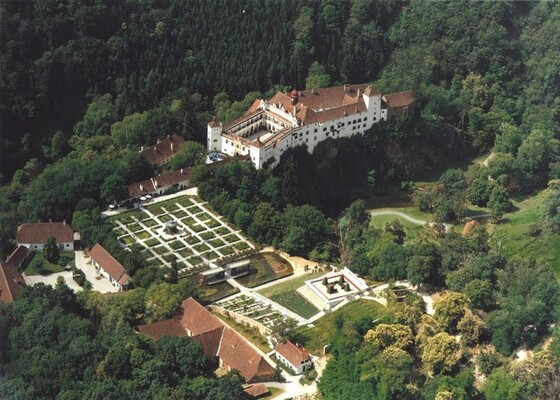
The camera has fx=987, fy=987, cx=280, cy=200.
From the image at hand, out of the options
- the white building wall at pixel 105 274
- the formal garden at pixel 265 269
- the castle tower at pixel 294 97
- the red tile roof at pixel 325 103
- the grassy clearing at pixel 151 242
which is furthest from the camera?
the castle tower at pixel 294 97

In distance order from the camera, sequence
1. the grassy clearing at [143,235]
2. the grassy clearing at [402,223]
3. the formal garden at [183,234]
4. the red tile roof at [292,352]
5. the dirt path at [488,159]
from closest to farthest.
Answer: the red tile roof at [292,352]
the formal garden at [183,234]
the grassy clearing at [143,235]
the grassy clearing at [402,223]
the dirt path at [488,159]

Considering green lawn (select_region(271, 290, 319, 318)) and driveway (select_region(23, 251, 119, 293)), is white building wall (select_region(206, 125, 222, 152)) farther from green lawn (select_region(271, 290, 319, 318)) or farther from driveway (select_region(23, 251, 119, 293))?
green lawn (select_region(271, 290, 319, 318))

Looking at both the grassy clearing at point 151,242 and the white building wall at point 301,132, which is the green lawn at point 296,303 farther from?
the white building wall at point 301,132

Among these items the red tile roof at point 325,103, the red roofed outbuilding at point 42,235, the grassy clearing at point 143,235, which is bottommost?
the grassy clearing at point 143,235

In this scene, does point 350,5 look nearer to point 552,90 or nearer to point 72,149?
point 552,90

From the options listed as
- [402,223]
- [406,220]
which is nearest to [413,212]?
[406,220]

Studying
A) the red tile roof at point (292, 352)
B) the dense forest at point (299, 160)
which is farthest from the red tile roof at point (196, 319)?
the red tile roof at point (292, 352)

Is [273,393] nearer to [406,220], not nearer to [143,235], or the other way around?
[143,235]

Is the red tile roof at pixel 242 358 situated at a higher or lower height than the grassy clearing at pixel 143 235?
higher
